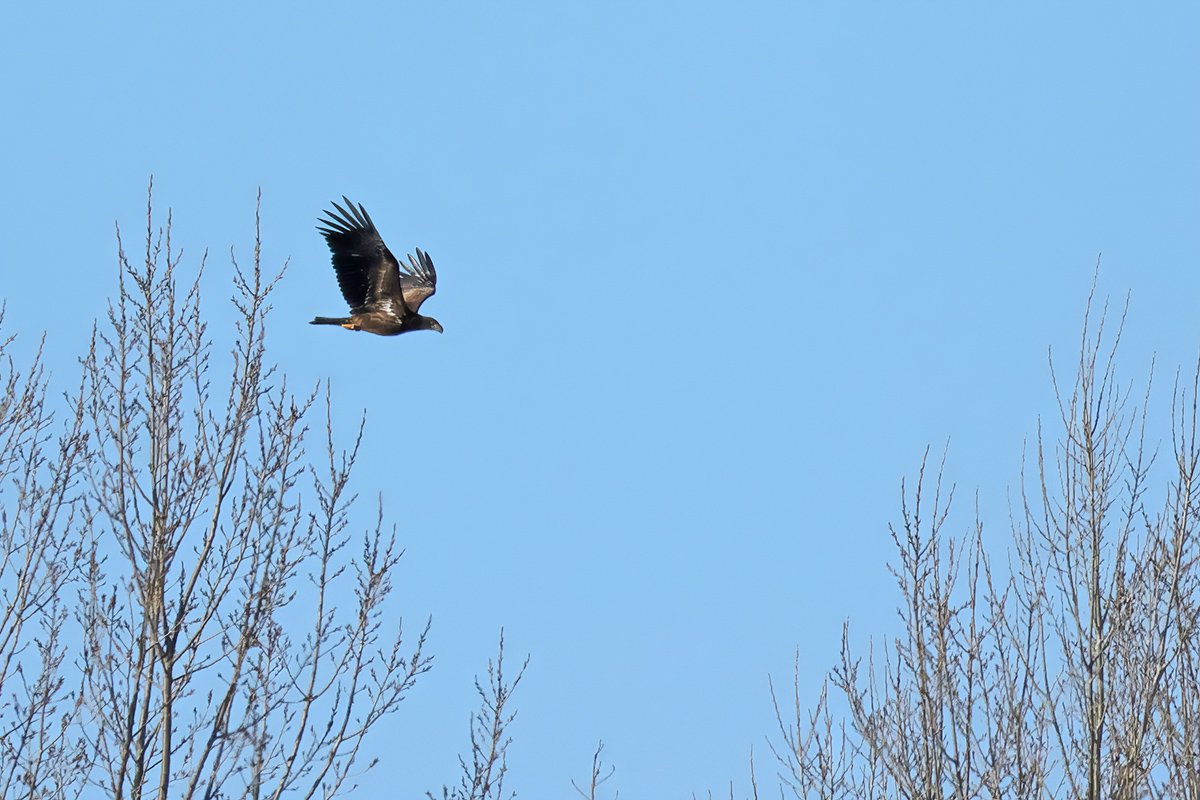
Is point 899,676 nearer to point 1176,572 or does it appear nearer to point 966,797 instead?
point 966,797

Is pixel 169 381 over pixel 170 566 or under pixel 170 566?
over

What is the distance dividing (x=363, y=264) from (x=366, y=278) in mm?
149

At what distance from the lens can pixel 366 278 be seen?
11.9 metres

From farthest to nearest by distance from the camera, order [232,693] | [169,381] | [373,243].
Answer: [373,243] → [169,381] → [232,693]

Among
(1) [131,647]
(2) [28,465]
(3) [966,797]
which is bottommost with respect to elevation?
(3) [966,797]

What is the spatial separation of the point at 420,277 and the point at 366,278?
5.81ft

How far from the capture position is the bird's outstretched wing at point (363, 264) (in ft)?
37.8

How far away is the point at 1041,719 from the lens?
722 cm

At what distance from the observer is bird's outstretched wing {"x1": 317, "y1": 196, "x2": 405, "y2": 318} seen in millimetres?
11531

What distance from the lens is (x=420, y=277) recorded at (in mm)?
13617

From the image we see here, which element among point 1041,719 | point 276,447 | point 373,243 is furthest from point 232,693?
point 373,243

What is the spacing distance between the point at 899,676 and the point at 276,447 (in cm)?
342

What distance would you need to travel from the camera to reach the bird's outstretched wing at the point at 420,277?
527 inches

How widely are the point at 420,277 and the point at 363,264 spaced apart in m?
1.87
